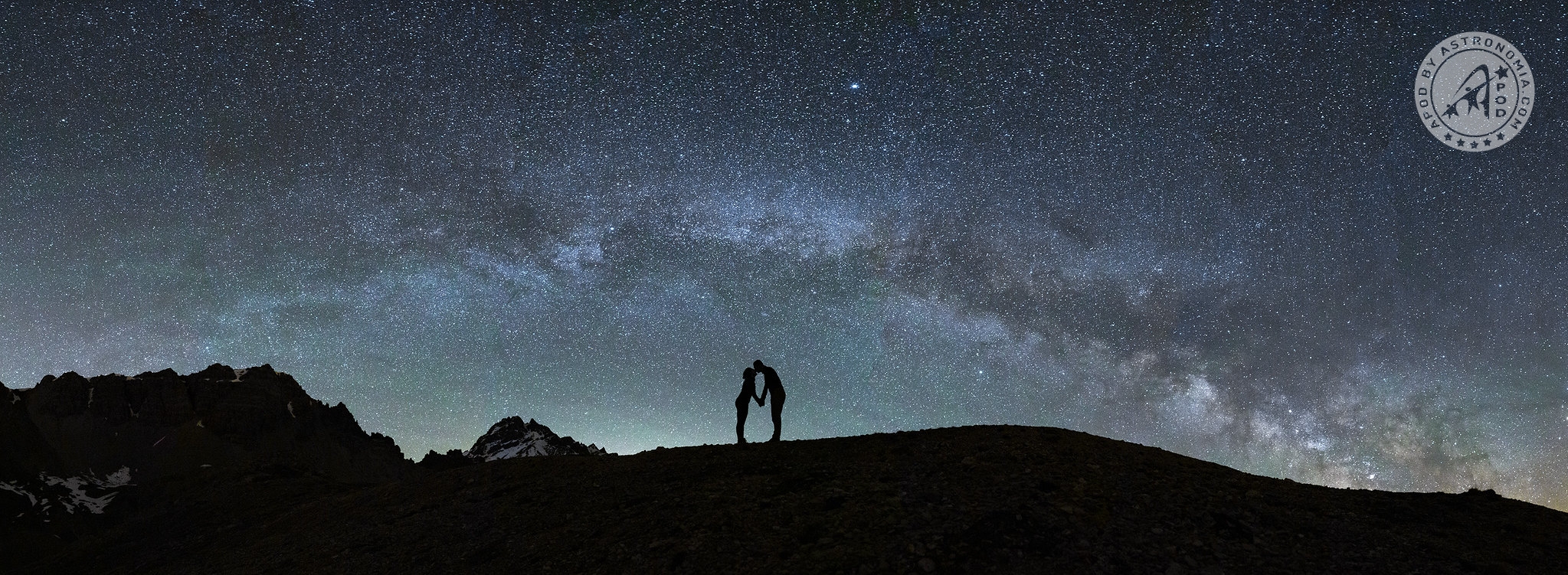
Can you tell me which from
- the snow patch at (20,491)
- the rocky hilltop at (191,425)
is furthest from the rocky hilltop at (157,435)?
the snow patch at (20,491)

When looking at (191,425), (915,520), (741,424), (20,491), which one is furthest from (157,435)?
(915,520)

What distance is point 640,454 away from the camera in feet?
71.4

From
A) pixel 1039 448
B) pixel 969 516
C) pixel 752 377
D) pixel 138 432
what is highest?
pixel 138 432

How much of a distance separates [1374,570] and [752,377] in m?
13.7

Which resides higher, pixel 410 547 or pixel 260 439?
pixel 260 439

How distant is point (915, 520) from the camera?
1312cm

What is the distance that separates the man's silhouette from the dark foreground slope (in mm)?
667

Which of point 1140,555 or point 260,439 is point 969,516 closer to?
point 1140,555

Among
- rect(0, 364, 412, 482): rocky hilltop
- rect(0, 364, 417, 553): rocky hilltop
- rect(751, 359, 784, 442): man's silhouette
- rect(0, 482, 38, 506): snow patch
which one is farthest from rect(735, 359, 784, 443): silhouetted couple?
rect(0, 364, 412, 482): rocky hilltop

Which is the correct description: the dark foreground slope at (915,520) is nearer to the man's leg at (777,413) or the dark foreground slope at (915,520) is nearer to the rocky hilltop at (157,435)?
the man's leg at (777,413)

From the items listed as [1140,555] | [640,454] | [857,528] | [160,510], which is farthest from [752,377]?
[160,510]

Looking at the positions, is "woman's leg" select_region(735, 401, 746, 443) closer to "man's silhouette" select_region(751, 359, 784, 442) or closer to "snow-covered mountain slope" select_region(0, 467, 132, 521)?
"man's silhouette" select_region(751, 359, 784, 442)

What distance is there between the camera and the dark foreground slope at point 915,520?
11.7m

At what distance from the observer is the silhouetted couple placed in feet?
64.4
